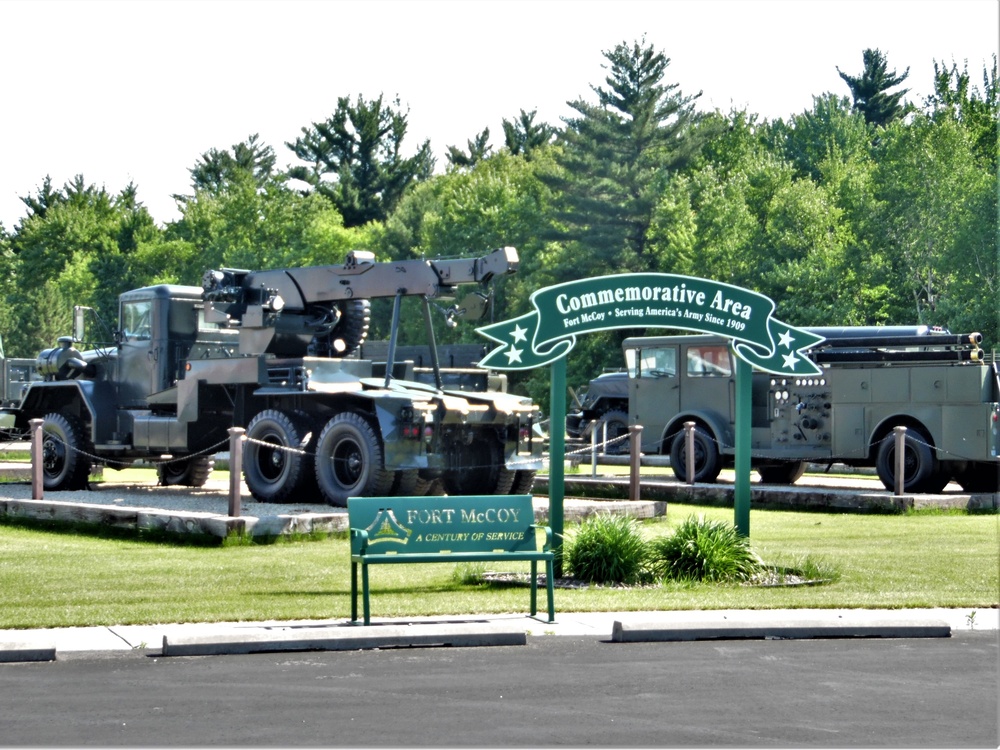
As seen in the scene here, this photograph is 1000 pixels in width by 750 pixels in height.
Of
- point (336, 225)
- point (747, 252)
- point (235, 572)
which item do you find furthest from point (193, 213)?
point (235, 572)

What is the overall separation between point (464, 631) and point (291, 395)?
1041 centimetres

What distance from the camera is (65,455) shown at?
2284 centimetres

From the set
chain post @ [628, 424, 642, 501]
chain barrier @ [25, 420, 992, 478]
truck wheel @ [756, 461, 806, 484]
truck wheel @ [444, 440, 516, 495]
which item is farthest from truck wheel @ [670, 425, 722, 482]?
truck wheel @ [444, 440, 516, 495]

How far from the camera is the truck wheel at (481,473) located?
20156 millimetres

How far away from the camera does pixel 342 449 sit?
19.4 metres

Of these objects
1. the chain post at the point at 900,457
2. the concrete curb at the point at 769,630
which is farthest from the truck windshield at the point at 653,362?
the concrete curb at the point at 769,630

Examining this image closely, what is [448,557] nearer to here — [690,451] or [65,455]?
[690,451]

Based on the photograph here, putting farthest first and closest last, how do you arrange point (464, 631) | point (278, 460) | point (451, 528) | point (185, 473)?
point (185, 473) → point (278, 460) → point (451, 528) → point (464, 631)

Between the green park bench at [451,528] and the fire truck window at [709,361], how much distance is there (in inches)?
595

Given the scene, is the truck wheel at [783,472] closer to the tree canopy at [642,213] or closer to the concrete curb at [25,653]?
the concrete curb at [25,653]

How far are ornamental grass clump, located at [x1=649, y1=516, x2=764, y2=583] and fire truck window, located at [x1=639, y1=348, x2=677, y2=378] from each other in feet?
44.3

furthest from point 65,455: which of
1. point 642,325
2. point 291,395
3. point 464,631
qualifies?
point 464,631

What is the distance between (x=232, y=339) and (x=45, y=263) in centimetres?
7537

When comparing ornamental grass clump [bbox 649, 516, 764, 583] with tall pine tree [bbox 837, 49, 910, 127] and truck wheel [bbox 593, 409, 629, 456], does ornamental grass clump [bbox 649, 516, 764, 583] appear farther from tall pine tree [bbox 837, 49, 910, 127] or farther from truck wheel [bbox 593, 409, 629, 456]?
tall pine tree [bbox 837, 49, 910, 127]
